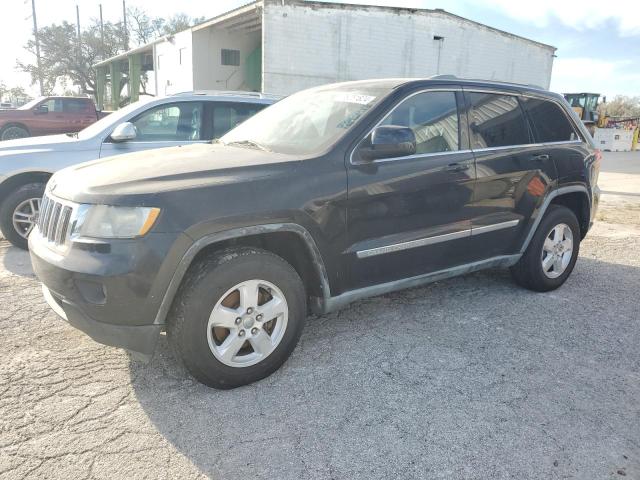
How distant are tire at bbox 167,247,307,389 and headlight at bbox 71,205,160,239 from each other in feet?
1.25

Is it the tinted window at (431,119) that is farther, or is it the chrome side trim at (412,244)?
the tinted window at (431,119)

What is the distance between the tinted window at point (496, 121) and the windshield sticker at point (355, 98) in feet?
2.95

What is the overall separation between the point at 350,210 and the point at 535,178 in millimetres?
1979

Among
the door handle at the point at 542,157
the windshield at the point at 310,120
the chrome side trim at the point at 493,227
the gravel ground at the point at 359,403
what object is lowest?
the gravel ground at the point at 359,403

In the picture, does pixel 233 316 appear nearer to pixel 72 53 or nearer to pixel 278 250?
pixel 278 250

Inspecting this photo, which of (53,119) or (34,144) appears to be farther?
(53,119)

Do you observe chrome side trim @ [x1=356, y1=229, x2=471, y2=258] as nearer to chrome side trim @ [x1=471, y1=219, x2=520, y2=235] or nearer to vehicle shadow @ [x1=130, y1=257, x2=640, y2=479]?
chrome side trim @ [x1=471, y1=219, x2=520, y2=235]

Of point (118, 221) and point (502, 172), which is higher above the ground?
point (502, 172)

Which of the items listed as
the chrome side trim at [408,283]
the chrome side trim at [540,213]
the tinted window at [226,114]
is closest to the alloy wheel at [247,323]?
the chrome side trim at [408,283]

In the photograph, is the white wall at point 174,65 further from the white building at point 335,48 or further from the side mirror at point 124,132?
the side mirror at point 124,132

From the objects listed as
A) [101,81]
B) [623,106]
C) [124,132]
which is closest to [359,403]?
[124,132]

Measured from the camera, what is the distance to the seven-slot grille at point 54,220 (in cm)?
272

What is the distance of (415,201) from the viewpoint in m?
3.39

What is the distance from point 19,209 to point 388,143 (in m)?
4.33
